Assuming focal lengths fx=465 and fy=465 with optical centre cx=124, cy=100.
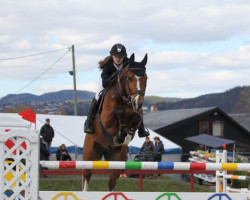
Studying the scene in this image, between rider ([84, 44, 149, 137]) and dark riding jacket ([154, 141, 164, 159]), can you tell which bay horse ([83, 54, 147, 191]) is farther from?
dark riding jacket ([154, 141, 164, 159])

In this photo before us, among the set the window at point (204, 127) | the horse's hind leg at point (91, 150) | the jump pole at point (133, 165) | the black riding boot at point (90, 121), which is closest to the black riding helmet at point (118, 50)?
the black riding boot at point (90, 121)

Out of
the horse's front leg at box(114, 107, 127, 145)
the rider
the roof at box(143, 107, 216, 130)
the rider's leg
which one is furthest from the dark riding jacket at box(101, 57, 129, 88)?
the roof at box(143, 107, 216, 130)

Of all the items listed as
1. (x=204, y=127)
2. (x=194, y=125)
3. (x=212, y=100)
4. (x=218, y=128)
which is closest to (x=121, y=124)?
(x=194, y=125)

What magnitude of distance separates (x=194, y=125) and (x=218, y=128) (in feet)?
8.96

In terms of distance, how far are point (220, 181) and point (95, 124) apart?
13.8ft

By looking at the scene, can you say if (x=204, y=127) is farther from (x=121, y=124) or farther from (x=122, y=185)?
(x=121, y=124)

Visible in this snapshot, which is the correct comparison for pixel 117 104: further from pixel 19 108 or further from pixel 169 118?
pixel 19 108

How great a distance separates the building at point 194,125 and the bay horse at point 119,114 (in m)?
24.8

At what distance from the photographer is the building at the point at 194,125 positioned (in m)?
32.5

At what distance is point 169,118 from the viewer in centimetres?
3450

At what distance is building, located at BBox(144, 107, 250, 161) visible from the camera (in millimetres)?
32531

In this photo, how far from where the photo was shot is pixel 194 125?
111 ft

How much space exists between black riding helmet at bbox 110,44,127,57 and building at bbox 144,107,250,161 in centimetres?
2511

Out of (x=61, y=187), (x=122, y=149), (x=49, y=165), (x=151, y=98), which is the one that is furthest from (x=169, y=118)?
(x=151, y=98)
